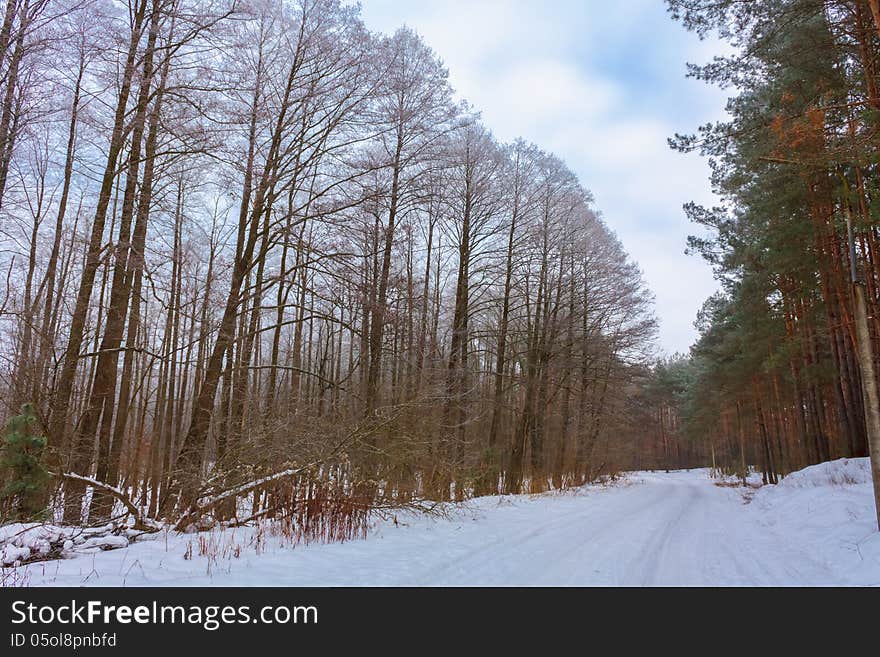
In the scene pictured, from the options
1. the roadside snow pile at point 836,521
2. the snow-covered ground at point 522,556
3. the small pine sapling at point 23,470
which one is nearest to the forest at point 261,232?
the small pine sapling at point 23,470

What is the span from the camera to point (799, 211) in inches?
571

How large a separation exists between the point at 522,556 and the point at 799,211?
1443 cm

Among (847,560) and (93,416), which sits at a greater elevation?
(93,416)

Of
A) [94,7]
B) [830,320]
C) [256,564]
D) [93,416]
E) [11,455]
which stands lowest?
[256,564]

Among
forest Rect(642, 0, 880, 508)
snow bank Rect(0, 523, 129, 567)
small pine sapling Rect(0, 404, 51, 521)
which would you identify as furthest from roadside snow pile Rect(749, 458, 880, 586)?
small pine sapling Rect(0, 404, 51, 521)

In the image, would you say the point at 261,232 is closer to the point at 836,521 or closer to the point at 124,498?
the point at 124,498

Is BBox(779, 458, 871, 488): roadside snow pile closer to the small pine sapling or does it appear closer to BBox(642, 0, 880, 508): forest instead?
BBox(642, 0, 880, 508): forest

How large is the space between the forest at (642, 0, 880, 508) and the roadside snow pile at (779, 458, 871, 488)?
1.72 metres

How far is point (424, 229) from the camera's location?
17312 millimetres

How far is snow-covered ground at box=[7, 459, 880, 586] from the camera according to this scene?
4676 mm

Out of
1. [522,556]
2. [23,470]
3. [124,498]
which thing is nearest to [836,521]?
[522,556]

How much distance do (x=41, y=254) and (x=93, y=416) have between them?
10.4 meters
